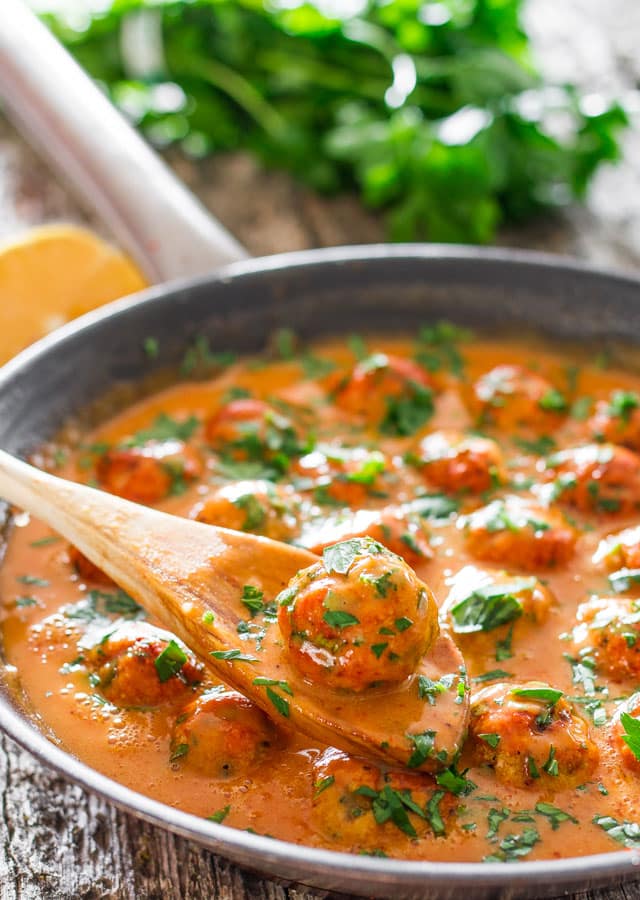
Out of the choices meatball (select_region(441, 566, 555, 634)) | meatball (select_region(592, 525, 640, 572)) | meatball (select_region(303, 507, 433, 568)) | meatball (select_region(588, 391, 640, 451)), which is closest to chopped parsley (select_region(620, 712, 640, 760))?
meatball (select_region(441, 566, 555, 634))

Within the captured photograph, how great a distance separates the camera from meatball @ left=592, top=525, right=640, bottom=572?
11.1 feet

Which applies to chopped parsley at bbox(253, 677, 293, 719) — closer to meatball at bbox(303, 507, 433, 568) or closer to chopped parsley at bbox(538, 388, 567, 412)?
meatball at bbox(303, 507, 433, 568)

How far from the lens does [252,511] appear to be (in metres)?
3.44

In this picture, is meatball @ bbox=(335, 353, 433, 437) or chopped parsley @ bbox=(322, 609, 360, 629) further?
meatball @ bbox=(335, 353, 433, 437)

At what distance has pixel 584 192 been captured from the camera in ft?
18.8

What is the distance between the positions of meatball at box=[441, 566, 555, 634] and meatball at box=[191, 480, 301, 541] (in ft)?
A: 1.97

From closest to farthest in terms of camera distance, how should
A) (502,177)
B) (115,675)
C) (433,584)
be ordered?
(115,675) < (433,584) < (502,177)

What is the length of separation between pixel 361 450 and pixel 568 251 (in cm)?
234

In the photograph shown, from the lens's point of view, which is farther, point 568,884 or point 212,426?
point 212,426

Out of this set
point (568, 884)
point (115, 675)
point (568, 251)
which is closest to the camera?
point (568, 884)

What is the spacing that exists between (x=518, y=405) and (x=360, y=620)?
1.81 m

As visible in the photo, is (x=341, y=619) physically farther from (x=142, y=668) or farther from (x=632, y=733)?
(x=632, y=733)

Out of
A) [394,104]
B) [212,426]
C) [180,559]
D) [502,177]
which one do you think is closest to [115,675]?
[180,559]

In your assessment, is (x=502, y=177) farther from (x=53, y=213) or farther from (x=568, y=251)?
(x=53, y=213)
